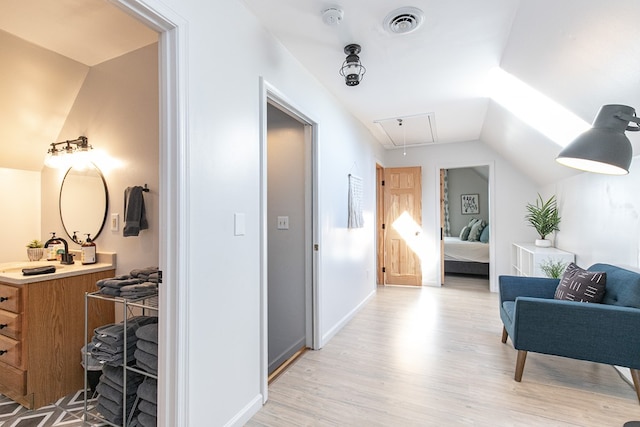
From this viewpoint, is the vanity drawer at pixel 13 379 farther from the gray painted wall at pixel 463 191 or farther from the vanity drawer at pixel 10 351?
the gray painted wall at pixel 463 191

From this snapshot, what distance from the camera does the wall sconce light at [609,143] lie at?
4.31ft

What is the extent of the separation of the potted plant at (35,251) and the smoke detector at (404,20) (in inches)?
127

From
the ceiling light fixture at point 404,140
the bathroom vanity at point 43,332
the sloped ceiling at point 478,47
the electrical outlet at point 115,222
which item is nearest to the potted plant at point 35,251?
the bathroom vanity at point 43,332

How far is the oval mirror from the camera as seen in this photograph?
2436 millimetres

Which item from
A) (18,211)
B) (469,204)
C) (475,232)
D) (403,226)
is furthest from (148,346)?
(469,204)

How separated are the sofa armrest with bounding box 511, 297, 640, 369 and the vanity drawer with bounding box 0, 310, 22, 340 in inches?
131

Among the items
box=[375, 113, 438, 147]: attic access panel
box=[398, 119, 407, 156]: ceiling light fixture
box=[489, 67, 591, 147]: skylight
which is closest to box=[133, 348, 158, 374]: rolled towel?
box=[489, 67, 591, 147]: skylight

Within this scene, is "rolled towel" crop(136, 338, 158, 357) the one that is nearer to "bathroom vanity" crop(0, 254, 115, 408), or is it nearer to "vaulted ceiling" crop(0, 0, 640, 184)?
"bathroom vanity" crop(0, 254, 115, 408)

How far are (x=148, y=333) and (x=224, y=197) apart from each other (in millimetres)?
844

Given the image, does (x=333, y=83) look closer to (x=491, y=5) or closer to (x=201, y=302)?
(x=491, y=5)

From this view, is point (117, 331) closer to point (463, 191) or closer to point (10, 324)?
point (10, 324)

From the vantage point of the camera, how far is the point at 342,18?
1979 mm

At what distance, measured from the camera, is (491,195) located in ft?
16.8

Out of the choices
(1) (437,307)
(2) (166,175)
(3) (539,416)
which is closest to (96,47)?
(2) (166,175)
